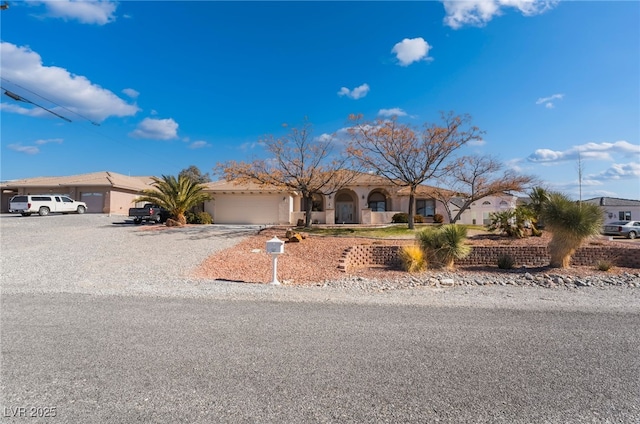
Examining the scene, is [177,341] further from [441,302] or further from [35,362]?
[441,302]

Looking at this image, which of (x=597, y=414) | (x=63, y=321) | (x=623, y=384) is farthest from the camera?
(x=63, y=321)

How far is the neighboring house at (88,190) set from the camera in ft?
109

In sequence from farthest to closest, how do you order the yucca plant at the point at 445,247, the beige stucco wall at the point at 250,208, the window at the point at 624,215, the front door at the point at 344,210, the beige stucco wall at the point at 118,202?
the window at the point at 624,215 < the front door at the point at 344,210 < the beige stucco wall at the point at 118,202 < the beige stucco wall at the point at 250,208 < the yucca plant at the point at 445,247

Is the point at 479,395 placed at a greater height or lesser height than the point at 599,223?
lesser

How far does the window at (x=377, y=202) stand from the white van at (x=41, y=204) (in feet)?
84.7

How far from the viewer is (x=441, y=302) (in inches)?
308

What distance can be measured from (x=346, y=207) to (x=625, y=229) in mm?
22531

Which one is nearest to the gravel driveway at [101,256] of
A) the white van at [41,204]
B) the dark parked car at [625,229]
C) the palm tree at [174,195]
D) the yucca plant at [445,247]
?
the palm tree at [174,195]

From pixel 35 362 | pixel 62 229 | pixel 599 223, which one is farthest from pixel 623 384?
pixel 62 229

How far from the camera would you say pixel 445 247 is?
13617mm

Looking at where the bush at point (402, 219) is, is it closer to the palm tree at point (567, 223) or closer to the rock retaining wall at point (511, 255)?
the rock retaining wall at point (511, 255)

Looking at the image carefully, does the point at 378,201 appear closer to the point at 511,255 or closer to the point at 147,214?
the point at 511,255

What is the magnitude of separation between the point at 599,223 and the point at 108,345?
47.9ft

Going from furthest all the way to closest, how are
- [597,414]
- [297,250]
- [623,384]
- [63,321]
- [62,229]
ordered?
[62,229] < [297,250] < [63,321] < [623,384] < [597,414]
